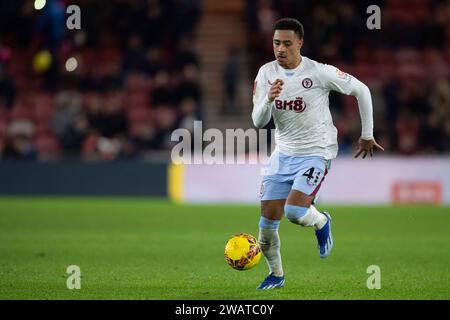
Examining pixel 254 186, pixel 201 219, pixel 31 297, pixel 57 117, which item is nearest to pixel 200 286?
pixel 31 297

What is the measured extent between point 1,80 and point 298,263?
13263mm

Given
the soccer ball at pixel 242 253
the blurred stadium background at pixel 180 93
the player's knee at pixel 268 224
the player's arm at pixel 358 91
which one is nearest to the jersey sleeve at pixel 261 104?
the player's arm at pixel 358 91

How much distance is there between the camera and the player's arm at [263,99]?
8.13 metres

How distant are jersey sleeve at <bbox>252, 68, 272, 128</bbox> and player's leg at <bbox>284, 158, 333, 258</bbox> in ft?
2.00

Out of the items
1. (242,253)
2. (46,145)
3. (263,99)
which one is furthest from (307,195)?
(46,145)

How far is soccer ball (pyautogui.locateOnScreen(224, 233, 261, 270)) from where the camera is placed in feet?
28.7

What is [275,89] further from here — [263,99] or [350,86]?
[350,86]

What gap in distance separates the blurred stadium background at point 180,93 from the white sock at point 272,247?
8.94 metres

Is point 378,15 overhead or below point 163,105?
overhead

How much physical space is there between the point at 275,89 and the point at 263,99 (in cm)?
37

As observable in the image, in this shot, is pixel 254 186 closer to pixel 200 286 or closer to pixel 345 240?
pixel 345 240

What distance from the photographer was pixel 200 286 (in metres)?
8.77

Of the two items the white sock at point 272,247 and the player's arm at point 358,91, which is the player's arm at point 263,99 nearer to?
the player's arm at point 358,91

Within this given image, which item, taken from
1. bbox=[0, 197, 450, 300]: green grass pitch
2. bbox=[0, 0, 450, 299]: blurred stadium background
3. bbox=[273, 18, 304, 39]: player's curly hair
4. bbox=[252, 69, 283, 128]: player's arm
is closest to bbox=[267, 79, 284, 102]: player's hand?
bbox=[252, 69, 283, 128]: player's arm
